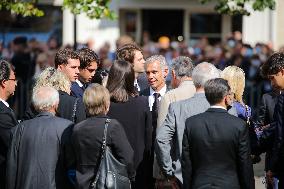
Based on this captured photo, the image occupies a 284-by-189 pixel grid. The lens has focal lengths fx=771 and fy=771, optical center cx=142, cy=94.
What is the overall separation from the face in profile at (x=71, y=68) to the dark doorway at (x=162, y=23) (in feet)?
44.5

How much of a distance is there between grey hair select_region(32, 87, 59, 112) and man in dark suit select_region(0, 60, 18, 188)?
51 cm

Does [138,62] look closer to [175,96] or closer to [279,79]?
[175,96]

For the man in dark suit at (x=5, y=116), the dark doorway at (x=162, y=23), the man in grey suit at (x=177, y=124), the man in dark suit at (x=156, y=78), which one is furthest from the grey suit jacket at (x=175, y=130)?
the dark doorway at (x=162, y=23)

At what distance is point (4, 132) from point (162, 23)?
49.5 ft

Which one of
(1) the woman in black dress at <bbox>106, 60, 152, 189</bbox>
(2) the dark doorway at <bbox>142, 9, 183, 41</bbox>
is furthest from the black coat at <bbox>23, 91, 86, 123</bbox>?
(2) the dark doorway at <bbox>142, 9, 183, 41</bbox>

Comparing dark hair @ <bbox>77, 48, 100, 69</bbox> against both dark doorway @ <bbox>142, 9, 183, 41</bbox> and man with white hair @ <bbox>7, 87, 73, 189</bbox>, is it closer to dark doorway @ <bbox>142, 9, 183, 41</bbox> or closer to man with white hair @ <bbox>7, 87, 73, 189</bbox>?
man with white hair @ <bbox>7, 87, 73, 189</bbox>

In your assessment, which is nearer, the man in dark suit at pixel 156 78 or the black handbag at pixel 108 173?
the black handbag at pixel 108 173

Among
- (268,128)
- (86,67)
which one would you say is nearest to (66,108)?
(86,67)

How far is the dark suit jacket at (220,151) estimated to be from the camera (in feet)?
23.2

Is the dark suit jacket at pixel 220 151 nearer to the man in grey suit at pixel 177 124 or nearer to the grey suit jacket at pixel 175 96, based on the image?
the man in grey suit at pixel 177 124

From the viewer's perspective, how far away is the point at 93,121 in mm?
7320

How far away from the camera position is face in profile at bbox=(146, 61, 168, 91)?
30.2 feet

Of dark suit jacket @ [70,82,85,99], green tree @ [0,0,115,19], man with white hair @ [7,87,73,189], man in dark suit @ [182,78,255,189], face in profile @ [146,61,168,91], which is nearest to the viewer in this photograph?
man in dark suit @ [182,78,255,189]

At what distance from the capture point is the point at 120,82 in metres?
8.27
